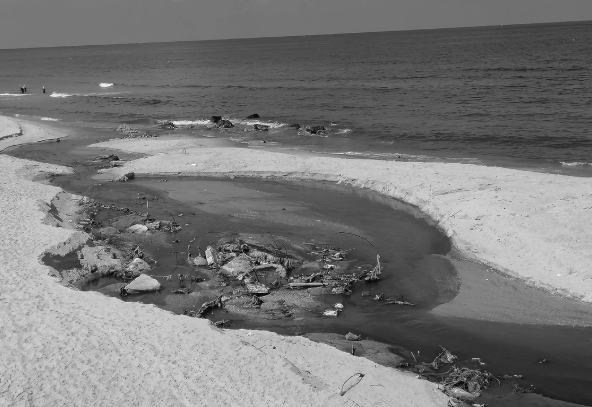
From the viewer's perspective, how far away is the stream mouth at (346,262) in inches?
504

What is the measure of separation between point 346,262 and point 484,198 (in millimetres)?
6468

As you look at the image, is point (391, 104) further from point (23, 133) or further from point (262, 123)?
point (23, 133)

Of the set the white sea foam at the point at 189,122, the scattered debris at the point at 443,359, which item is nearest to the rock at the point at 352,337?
the scattered debris at the point at 443,359

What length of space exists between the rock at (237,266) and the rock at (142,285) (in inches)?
82.5

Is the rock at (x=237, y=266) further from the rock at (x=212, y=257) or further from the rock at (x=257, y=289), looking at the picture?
the rock at (x=257, y=289)

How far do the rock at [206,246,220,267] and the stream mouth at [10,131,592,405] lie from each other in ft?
1.21

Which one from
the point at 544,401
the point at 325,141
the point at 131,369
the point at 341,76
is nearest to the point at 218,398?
the point at 131,369

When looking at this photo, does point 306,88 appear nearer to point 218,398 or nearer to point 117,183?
point 117,183

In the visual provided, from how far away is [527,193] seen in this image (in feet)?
66.5

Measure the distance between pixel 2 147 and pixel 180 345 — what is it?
1236 inches

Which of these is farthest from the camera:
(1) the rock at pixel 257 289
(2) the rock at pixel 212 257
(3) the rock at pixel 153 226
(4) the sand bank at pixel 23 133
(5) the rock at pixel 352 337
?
(4) the sand bank at pixel 23 133

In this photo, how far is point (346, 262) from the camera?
58.2 feet

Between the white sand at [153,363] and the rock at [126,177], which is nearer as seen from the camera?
the white sand at [153,363]

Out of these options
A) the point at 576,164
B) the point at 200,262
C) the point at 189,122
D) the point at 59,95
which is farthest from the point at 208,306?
the point at 59,95
